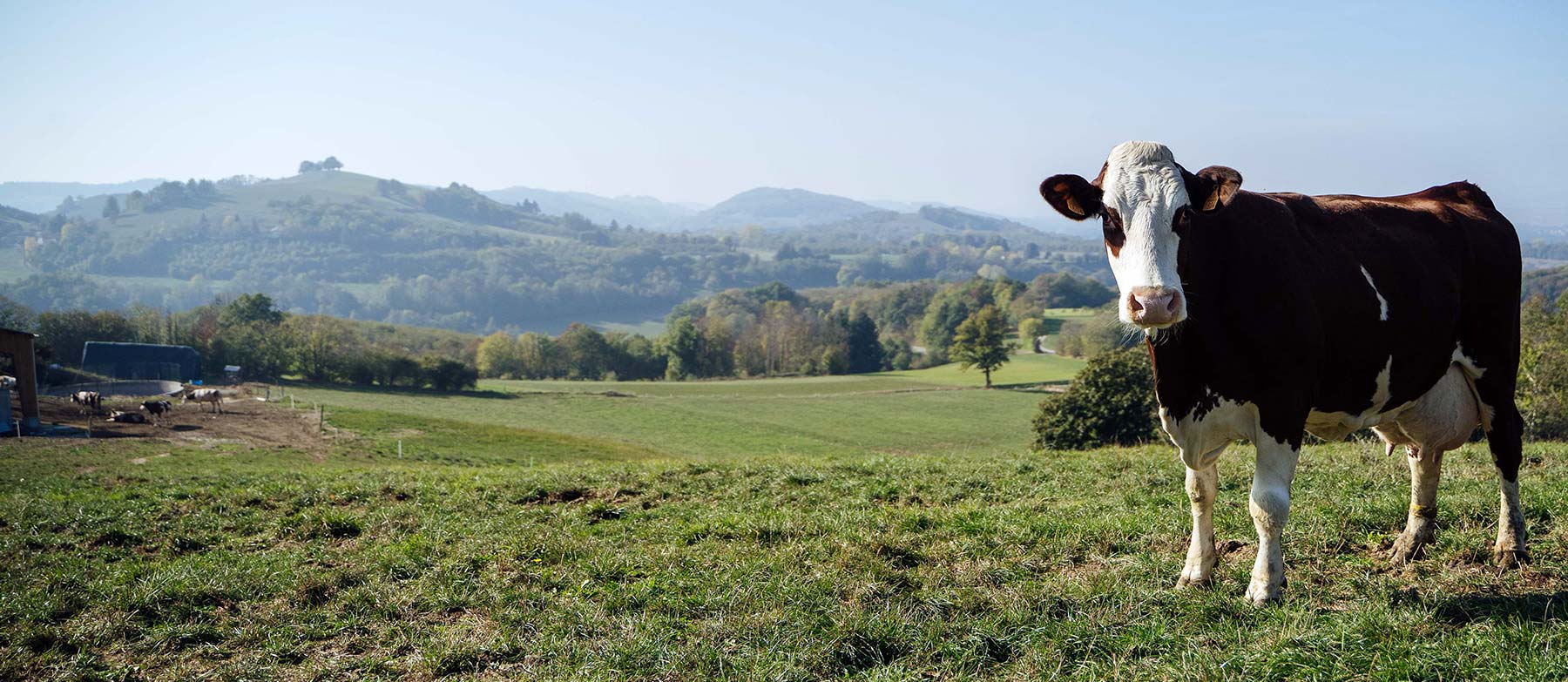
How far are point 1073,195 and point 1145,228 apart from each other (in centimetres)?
62

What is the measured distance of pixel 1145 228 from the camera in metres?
5.23

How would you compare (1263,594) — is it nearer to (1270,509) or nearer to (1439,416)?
(1270,509)

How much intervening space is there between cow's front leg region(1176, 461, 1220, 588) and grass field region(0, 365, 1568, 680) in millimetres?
181

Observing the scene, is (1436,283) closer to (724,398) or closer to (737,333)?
(724,398)

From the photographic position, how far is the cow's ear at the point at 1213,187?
5.36 metres

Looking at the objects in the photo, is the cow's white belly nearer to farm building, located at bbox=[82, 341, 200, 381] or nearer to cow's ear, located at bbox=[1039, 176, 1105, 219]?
cow's ear, located at bbox=[1039, 176, 1105, 219]

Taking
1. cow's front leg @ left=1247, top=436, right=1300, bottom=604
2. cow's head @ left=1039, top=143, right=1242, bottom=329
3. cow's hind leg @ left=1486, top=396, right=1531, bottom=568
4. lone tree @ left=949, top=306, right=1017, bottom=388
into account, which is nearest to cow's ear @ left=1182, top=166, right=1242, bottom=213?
cow's head @ left=1039, top=143, right=1242, bottom=329

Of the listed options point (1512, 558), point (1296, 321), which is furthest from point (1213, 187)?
point (1512, 558)

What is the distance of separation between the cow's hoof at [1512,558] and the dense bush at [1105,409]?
3105 cm

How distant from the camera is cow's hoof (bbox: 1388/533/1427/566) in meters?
6.44

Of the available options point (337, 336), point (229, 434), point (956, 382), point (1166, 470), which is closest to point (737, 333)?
point (956, 382)

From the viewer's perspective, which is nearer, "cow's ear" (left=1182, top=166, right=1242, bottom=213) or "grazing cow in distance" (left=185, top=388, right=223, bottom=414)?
"cow's ear" (left=1182, top=166, right=1242, bottom=213)

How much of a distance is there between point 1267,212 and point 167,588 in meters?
8.26

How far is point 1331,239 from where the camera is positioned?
5.97 meters
